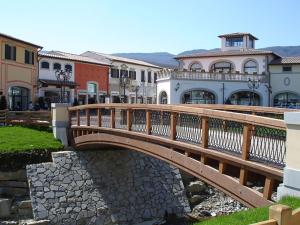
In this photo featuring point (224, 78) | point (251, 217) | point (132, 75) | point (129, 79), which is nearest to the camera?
point (251, 217)

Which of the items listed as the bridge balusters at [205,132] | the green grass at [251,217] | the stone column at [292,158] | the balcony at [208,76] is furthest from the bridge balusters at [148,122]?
the balcony at [208,76]

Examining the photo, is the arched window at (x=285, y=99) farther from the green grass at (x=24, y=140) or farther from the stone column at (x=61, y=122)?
the stone column at (x=61, y=122)

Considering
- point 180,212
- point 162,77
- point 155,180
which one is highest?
point 162,77

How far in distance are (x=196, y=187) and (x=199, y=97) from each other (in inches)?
768

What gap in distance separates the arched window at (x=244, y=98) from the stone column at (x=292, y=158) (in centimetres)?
3632

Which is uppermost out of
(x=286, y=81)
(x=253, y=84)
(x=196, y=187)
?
(x=286, y=81)

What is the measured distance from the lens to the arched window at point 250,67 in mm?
45938

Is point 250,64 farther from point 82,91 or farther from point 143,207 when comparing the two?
point 143,207

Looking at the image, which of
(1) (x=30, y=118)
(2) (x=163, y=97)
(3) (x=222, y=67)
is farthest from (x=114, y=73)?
(1) (x=30, y=118)

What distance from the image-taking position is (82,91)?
46094mm

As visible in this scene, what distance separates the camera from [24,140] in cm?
2230

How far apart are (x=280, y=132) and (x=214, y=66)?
39231 mm

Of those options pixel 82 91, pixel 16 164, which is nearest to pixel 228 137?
pixel 16 164

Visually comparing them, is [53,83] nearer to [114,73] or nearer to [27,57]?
[27,57]
